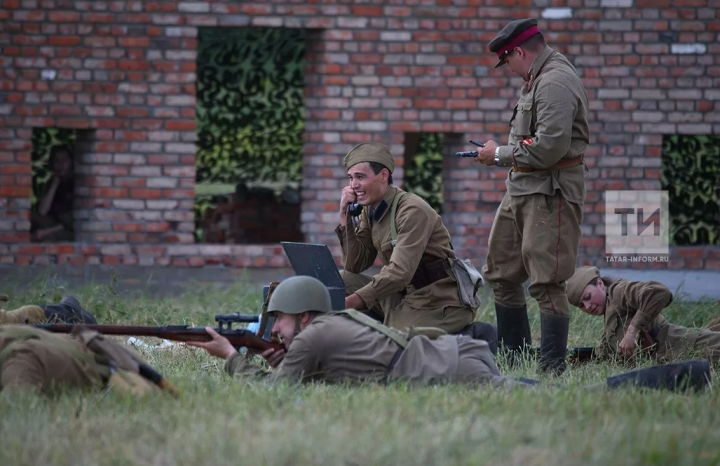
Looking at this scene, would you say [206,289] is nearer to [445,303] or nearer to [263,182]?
[263,182]

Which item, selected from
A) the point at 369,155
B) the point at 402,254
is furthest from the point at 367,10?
the point at 402,254

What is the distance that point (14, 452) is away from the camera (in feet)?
13.7

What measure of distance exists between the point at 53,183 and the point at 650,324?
Result: 20.3ft

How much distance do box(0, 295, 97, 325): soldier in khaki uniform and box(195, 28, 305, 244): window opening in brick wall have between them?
3.86 m

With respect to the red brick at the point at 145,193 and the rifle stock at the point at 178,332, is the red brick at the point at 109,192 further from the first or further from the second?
the rifle stock at the point at 178,332

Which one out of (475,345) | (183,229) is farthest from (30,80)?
(475,345)

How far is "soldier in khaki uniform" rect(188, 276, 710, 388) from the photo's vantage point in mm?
5586

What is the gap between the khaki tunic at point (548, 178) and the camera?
21.6 ft

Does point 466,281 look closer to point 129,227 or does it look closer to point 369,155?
point 369,155

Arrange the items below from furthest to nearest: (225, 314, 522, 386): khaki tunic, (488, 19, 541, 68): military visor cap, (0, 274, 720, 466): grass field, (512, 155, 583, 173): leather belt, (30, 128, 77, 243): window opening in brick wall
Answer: (30, 128, 77, 243): window opening in brick wall, (488, 19, 541, 68): military visor cap, (512, 155, 583, 173): leather belt, (225, 314, 522, 386): khaki tunic, (0, 274, 720, 466): grass field

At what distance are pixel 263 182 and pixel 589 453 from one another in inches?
333

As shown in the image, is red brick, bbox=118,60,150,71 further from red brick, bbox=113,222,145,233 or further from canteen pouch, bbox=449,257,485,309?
canteen pouch, bbox=449,257,485,309

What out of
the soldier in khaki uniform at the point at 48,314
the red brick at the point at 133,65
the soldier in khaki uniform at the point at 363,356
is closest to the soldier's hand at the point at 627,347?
the soldier in khaki uniform at the point at 363,356

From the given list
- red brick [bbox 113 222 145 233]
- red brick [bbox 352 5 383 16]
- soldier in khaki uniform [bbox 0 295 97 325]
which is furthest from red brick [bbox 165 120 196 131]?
soldier in khaki uniform [bbox 0 295 97 325]
